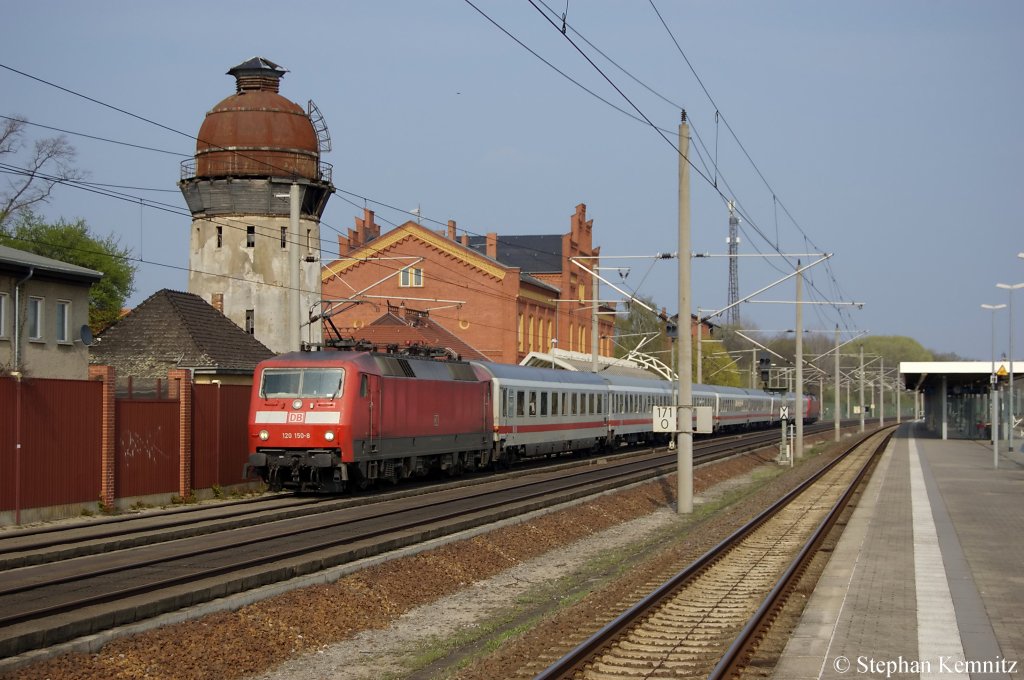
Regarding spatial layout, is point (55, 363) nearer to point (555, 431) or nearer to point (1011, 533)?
point (555, 431)

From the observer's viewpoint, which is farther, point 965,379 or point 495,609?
point 965,379

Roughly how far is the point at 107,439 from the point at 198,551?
7103mm

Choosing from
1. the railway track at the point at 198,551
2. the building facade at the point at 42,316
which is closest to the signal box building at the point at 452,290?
the building facade at the point at 42,316

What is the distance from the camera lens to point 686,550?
18500 mm

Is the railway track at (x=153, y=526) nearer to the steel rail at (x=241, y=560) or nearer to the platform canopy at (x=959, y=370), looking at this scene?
the steel rail at (x=241, y=560)

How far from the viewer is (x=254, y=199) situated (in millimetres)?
50000

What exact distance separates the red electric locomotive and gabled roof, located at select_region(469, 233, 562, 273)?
5607 cm

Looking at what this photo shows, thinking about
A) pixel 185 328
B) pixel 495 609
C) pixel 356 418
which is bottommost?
pixel 495 609

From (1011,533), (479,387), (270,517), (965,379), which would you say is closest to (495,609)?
(270,517)

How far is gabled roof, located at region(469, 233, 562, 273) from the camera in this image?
8619 centimetres

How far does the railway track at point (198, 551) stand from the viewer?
469 inches

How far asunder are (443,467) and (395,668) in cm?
2026

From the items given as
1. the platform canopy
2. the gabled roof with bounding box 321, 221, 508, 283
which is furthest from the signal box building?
the platform canopy

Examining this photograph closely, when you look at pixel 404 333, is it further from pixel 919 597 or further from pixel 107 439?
pixel 919 597
